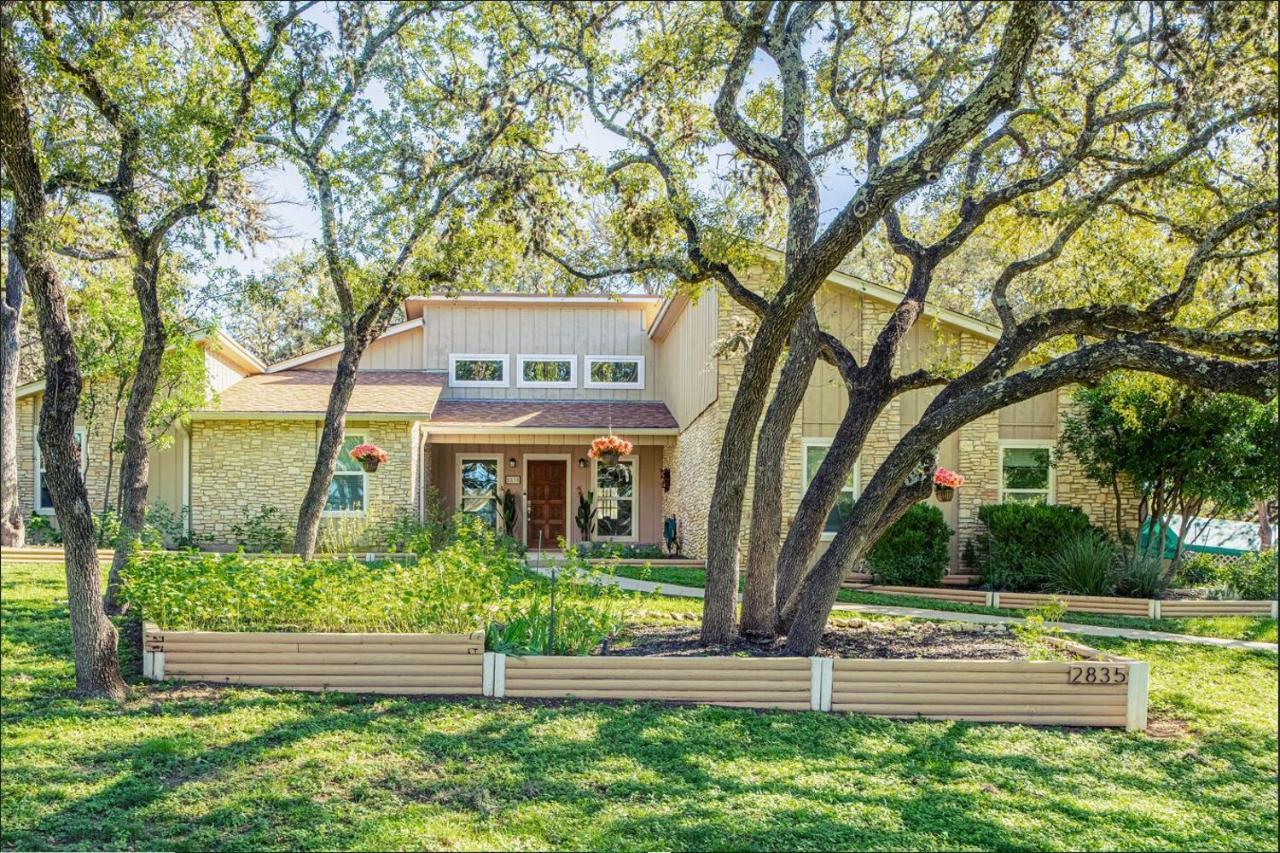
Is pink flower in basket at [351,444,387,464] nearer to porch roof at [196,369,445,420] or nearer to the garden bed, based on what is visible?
porch roof at [196,369,445,420]

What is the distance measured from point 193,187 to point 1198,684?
31.6 feet

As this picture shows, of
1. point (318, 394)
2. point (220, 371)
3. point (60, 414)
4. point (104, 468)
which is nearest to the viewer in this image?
point (60, 414)

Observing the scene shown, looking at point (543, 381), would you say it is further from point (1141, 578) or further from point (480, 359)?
point (1141, 578)

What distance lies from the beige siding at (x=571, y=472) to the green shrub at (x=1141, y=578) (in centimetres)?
934

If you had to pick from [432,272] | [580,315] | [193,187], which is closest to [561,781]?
[193,187]

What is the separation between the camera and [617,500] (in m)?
19.5

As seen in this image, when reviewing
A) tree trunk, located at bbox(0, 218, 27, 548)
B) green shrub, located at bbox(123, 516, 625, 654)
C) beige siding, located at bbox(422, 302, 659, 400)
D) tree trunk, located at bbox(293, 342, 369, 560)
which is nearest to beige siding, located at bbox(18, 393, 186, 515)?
tree trunk, located at bbox(0, 218, 27, 548)

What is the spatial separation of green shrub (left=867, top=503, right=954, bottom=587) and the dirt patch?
166 inches

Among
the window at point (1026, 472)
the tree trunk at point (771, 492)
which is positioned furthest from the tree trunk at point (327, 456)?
the window at point (1026, 472)

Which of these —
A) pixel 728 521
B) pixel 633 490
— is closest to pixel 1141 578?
pixel 728 521

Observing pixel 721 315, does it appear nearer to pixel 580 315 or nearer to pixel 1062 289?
pixel 1062 289

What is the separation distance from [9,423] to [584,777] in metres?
14.8

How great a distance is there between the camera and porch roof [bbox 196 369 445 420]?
624 inches

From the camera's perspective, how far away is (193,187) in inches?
291
